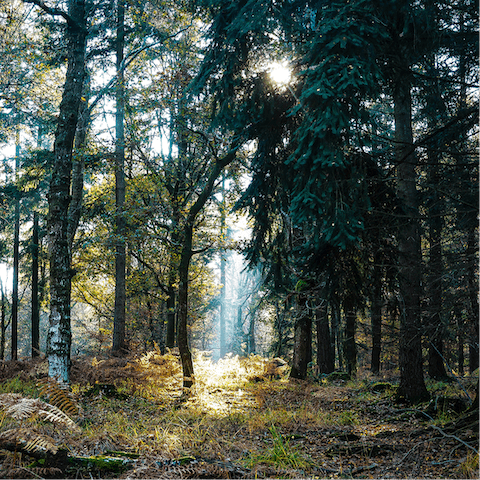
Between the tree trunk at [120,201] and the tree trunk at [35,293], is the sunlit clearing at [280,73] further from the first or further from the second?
the tree trunk at [35,293]

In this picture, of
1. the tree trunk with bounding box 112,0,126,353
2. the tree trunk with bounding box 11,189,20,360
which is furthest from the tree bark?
the tree trunk with bounding box 11,189,20,360

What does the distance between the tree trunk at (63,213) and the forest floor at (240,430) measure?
3.48ft

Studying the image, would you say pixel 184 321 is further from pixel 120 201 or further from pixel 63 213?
pixel 120 201

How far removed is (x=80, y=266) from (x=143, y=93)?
23.8 feet

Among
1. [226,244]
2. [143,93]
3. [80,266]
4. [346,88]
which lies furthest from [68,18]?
[80,266]

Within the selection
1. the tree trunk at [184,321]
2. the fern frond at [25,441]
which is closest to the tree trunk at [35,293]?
the tree trunk at [184,321]

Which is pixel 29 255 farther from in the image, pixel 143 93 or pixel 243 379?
pixel 243 379

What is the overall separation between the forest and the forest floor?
31mm

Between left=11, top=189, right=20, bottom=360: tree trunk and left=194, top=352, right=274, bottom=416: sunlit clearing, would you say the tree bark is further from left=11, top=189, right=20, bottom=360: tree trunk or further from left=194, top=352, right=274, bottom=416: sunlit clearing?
left=11, top=189, right=20, bottom=360: tree trunk

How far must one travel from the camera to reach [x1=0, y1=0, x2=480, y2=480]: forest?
3.77 m

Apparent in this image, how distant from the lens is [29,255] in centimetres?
1572

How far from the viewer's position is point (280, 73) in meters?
6.04

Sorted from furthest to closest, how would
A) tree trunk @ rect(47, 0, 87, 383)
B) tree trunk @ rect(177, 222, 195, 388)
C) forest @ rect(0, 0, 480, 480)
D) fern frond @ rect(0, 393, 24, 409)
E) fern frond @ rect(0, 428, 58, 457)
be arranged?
1. tree trunk @ rect(177, 222, 195, 388)
2. tree trunk @ rect(47, 0, 87, 383)
3. forest @ rect(0, 0, 480, 480)
4. fern frond @ rect(0, 393, 24, 409)
5. fern frond @ rect(0, 428, 58, 457)

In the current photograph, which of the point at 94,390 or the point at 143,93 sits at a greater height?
the point at 143,93
